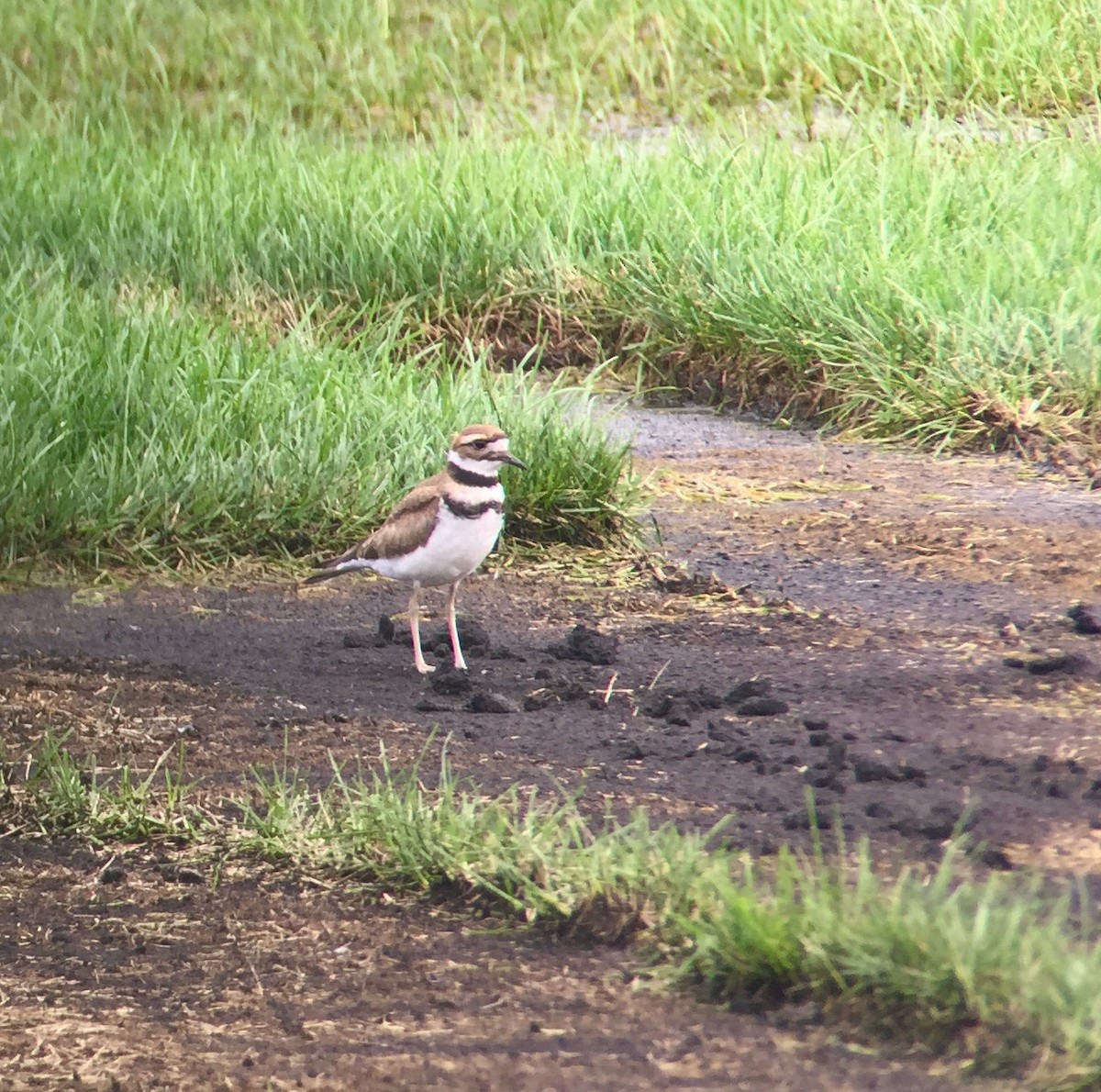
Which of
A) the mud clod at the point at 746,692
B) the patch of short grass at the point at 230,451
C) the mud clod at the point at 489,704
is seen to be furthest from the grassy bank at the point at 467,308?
the mud clod at the point at 746,692

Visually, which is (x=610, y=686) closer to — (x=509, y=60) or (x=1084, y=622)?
(x=1084, y=622)

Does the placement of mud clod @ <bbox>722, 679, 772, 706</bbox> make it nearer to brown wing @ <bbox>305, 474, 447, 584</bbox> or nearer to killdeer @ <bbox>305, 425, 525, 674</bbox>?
killdeer @ <bbox>305, 425, 525, 674</bbox>

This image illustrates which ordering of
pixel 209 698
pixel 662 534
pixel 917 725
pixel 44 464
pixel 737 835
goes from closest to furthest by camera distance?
pixel 737 835 → pixel 917 725 → pixel 209 698 → pixel 44 464 → pixel 662 534

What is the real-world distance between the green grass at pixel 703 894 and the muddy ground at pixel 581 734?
9 centimetres

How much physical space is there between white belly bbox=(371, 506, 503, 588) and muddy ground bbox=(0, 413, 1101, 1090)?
343 mm

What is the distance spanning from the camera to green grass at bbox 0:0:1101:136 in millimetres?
12164

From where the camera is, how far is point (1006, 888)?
154 inches

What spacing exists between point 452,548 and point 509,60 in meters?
8.82

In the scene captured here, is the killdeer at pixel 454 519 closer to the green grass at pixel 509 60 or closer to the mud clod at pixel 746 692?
the mud clod at pixel 746 692

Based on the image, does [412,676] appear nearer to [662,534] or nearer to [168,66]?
[662,534]

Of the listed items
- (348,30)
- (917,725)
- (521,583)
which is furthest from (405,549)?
(348,30)

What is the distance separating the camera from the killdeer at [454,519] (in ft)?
18.7

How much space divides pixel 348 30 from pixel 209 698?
960 cm

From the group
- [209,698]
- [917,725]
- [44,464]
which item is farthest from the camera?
[44,464]
